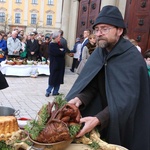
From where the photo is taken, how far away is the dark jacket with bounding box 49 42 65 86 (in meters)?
7.24

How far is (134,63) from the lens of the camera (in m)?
2.02

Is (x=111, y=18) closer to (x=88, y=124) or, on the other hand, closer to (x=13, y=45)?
(x=88, y=124)

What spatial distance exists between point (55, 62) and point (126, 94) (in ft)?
18.5

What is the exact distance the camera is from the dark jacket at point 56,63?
7.24 m

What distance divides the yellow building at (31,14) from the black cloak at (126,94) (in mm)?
62112

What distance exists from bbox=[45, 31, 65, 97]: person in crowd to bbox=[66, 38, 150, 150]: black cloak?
5.00 metres

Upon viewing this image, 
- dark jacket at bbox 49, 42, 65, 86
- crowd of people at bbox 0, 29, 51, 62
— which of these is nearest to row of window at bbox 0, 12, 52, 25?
crowd of people at bbox 0, 29, 51, 62

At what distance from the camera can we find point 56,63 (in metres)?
7.43

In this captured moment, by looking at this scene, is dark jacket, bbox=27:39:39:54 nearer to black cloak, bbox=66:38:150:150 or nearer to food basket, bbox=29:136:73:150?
black cloak, bbox=66:38:150:150

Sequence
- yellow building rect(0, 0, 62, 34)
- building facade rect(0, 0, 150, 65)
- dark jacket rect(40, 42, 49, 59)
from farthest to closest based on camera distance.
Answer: yellow building rect(0, 0, 62, 34)
dark jacket rect(40, 42, 49, 59)
building facade rect(0, 0, 150, 65)

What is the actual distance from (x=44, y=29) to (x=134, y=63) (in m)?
64.6

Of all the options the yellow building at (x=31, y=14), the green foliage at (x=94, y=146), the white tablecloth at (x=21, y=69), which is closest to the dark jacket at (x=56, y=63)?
the white tablecloth at (x=21, y=69)

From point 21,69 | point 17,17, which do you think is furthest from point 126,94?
point 17,17

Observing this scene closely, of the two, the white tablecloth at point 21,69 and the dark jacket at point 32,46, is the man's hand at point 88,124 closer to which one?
the white tablecloth at point 21,69
